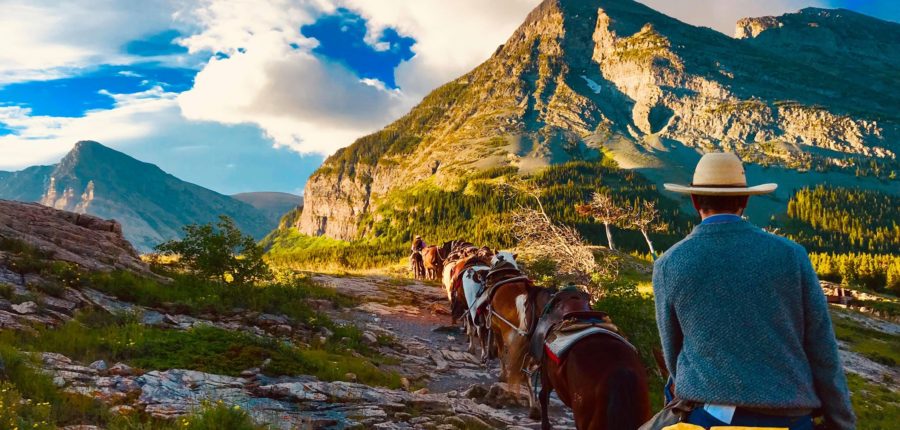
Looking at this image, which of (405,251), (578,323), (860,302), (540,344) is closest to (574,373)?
(578,323)

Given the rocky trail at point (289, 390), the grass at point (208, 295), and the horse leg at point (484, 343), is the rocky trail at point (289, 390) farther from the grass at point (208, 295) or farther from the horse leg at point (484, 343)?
the grass at point (208, 295)

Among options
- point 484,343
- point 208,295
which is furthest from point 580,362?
point 208,295

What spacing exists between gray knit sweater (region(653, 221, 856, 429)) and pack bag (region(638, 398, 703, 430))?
3.2 inches

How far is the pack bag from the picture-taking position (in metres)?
3.20

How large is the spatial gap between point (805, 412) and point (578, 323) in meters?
3.89

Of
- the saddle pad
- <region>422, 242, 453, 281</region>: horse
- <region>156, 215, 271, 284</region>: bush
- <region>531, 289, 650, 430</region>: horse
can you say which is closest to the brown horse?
<region>422, 242, 453, 281</region>: horse

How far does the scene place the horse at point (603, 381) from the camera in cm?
535

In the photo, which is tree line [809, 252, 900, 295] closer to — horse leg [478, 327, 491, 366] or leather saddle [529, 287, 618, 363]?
horse leg [478, 327, 491, 366]

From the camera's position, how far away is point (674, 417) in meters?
3.39

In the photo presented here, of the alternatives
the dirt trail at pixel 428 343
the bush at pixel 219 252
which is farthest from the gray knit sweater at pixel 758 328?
the bush at pixel 219 252

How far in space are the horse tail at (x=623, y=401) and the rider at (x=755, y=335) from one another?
225 centimetres

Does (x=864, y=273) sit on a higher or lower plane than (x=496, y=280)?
lower

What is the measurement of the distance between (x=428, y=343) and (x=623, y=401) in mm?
11310

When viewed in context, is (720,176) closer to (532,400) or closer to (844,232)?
(532,400)
